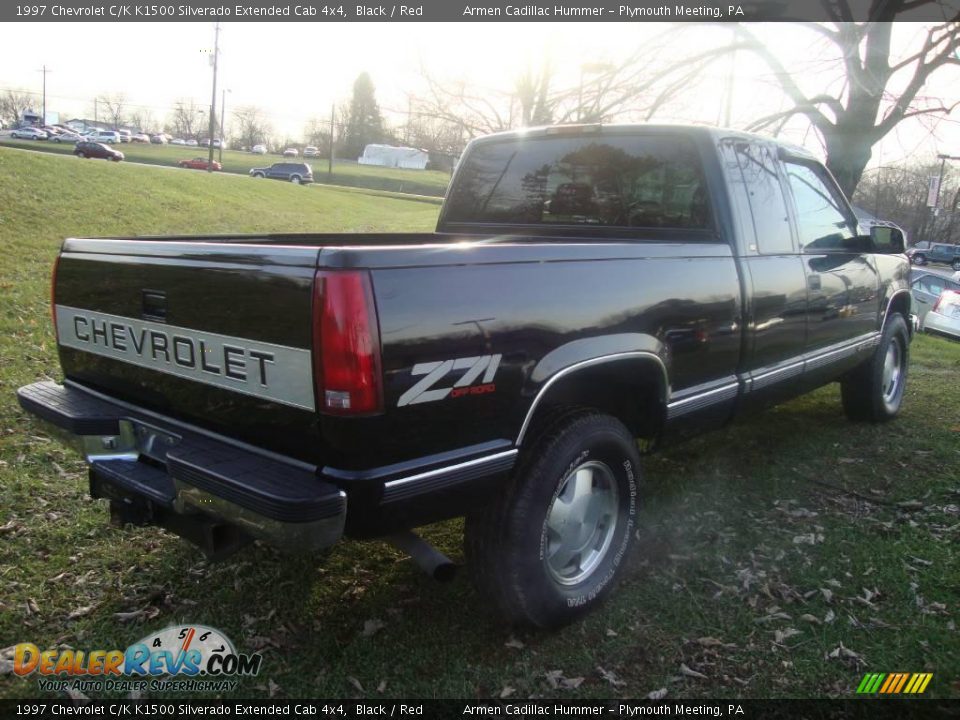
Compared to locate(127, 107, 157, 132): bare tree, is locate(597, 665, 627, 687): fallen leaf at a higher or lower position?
lower

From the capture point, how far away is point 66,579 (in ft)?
10.8

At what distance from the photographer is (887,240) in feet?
18.0

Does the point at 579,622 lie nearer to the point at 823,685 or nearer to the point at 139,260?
the point at 823,685

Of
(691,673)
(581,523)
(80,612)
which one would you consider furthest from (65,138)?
(691,673)

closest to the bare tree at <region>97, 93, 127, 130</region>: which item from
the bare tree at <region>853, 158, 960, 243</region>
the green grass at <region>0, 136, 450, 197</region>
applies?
the green grass at <region>0, 136, 450, 197</region>

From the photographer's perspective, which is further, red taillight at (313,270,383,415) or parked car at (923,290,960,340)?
parked car at (923,290,960,340)

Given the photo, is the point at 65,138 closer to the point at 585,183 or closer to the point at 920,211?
the point at 585,183

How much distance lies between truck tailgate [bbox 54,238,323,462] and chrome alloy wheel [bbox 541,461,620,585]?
3.77ft

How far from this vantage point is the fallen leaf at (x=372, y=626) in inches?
117

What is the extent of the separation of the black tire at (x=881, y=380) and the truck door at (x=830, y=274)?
0.40 m

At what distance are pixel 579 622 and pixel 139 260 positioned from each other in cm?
229

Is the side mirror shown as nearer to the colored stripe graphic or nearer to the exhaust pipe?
the colored stripe graphic

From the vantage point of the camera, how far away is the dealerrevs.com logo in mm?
2686

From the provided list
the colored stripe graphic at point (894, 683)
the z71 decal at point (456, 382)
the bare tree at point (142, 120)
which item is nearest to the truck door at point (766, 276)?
the colored stripe graphic at point (894, 683)
